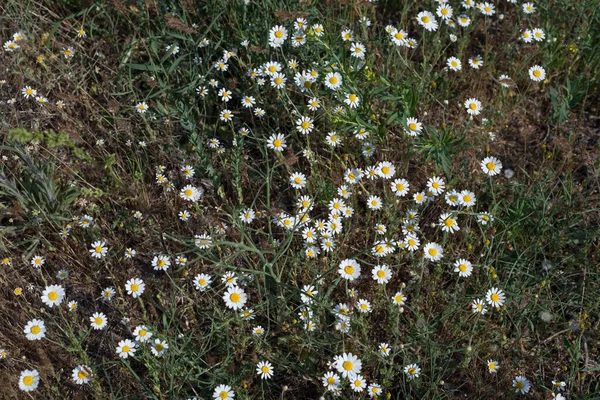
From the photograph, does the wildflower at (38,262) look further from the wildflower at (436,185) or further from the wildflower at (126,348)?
the wildflower at (436,185)

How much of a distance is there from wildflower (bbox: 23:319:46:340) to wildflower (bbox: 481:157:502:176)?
7.80 feet

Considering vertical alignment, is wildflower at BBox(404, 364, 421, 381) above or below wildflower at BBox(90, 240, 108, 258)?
below

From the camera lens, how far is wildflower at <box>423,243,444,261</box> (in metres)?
2.88

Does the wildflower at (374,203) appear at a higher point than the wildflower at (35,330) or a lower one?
higher

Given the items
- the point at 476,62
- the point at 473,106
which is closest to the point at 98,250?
the point at 473,106

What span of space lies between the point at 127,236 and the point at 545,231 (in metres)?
2.24

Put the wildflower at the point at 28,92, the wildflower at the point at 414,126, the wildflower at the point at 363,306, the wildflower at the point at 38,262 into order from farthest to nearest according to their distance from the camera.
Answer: the wildflower at the point at 28,92, the wildflower at the point at 414,126, the wildflower at the point at 38,262, the wildflower at the point at 363,306

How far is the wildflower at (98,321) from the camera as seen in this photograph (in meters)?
2.78

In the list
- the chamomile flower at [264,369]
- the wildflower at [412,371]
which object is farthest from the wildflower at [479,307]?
the chamomile flower at [264,369]

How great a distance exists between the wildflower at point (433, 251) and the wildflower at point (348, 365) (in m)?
0.67

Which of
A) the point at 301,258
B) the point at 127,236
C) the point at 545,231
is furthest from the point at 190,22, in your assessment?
the point at 545,231

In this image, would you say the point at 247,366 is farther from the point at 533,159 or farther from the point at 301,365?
the point at 533,159

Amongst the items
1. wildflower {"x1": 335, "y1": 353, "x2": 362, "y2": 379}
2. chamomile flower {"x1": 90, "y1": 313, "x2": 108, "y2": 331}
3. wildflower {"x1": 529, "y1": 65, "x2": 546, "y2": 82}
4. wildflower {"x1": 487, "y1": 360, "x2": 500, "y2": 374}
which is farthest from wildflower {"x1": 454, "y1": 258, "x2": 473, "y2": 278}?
chamomile flower {"x1": 90, "y1": 313, "x2": 108, "y2": 331}

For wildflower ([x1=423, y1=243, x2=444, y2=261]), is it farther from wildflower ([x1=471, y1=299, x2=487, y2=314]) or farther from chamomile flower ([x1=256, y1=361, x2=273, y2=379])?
chamomile flower ([x1=256, y1=361, x2=273, y2=379])
